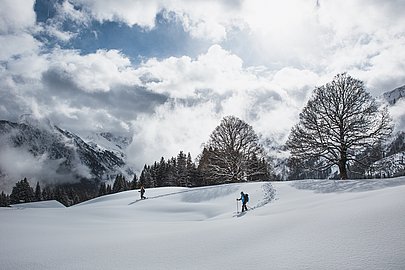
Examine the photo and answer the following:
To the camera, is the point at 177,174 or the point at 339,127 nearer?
the point at 339,127

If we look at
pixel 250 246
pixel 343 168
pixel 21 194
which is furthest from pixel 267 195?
pixel 21 194

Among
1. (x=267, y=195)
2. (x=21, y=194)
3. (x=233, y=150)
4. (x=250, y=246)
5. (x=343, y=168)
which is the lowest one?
(x=250, y=246)

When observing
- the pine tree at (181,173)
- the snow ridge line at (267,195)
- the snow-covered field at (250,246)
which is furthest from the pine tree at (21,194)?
the snow-covered field at (250,246)

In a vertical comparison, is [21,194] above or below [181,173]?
below

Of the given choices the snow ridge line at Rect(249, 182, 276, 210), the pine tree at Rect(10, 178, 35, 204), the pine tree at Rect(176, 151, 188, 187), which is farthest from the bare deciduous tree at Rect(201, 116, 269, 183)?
the pine tree at Rect(10, 178, 35, 204)

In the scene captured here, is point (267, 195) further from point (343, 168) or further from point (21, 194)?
point (21, 194)

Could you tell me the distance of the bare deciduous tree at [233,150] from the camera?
40.7 meters

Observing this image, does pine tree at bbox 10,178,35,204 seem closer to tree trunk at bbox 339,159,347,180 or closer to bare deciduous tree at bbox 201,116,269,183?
bare deciduous tree at bbox 201,116,269,183

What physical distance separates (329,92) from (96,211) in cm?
2239

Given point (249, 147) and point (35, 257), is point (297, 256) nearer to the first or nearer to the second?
point (35, 257)

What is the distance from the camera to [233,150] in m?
40.9

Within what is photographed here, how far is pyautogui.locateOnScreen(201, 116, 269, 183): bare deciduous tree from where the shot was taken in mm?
40719

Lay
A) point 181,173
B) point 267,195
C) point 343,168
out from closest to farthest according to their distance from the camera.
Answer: point 267,195 → point 343,168 → point 181,173

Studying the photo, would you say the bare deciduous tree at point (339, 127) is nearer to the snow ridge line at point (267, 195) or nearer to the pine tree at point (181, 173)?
the snow ridge line at point (267, 195)
